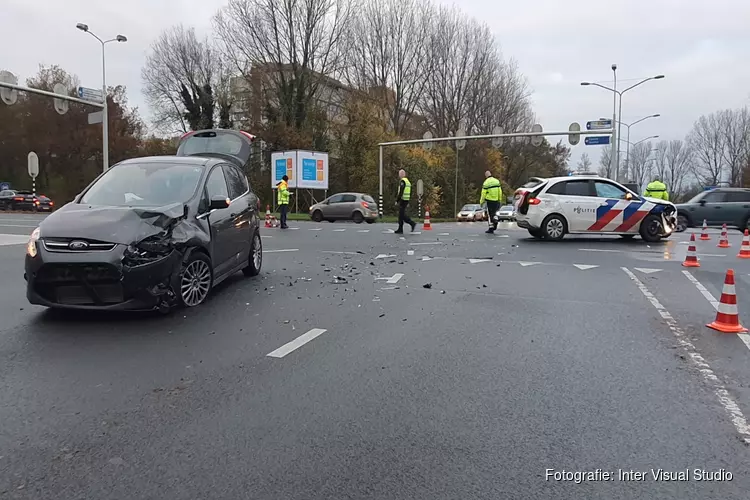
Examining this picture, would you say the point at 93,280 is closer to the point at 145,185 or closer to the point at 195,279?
the point at 195,279

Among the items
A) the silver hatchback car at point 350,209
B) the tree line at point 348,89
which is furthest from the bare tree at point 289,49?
the silver hatchback car at point 350,209

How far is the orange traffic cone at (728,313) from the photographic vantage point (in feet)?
19.4

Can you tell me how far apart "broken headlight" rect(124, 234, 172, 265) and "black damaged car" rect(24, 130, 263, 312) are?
0.03 ft

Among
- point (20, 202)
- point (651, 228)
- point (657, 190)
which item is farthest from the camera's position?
point (20, 202)

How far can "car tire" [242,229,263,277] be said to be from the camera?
8852mm

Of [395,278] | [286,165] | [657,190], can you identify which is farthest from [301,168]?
[395,278]

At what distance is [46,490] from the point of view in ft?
9.05

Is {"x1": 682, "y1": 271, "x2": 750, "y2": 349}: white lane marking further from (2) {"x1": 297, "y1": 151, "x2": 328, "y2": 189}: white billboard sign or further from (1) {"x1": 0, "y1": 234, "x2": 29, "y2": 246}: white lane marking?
(2) {"x1": 297, "y1": 151, "x2": 328, "y2": 189}: white billboard sign

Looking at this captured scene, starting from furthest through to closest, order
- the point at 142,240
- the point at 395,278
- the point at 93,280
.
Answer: the point at 395,278
the point at 142,240
the point at 93,280

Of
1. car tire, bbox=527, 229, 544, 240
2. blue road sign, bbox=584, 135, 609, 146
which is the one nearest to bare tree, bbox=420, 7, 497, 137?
blue road sign, bbox=584, 135, 609, 146

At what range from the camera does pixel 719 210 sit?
71.0ft

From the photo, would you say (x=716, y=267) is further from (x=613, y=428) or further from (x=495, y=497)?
(x=495, y=497)

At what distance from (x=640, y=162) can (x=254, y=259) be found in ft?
350

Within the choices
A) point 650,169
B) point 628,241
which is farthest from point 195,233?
point 650,169
